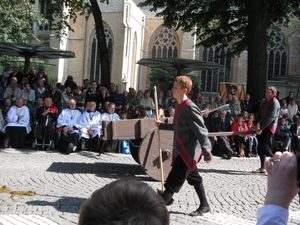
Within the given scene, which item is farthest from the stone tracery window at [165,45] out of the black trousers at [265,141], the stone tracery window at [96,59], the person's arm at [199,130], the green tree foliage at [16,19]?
the person's arm at [199,130]

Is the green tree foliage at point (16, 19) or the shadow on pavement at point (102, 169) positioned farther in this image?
the green tree foliage at point (16, 19)

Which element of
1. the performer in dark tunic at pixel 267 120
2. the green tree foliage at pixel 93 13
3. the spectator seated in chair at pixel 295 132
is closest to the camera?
the performer in dark tunic at pixel 267 120

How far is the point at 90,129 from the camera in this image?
12.5m

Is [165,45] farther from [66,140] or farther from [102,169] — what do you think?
[102,169]

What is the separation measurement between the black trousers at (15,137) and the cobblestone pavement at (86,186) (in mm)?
415

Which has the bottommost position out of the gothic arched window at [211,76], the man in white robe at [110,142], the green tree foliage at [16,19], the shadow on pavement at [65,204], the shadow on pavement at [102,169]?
the shadow on pavement at [65,204]

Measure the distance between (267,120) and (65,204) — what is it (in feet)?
16.2

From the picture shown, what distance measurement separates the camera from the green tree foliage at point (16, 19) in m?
28.8

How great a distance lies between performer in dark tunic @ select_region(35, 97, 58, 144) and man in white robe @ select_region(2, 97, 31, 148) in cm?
36

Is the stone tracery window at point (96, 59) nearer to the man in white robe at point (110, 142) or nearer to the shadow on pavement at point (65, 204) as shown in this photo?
the man in white robe at point (110, 142)

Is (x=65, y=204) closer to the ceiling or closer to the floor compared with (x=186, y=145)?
closer to the floor

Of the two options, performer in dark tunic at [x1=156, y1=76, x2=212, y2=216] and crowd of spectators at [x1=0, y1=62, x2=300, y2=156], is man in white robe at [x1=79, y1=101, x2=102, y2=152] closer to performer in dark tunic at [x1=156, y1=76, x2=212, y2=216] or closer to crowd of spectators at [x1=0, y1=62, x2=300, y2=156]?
crowd of spectators at [x1=0, y1=62, x2=300, y2=156]

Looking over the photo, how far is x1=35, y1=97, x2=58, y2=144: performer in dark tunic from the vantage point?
12.4 m

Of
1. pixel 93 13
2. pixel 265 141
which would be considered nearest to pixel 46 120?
pixel 265 141
